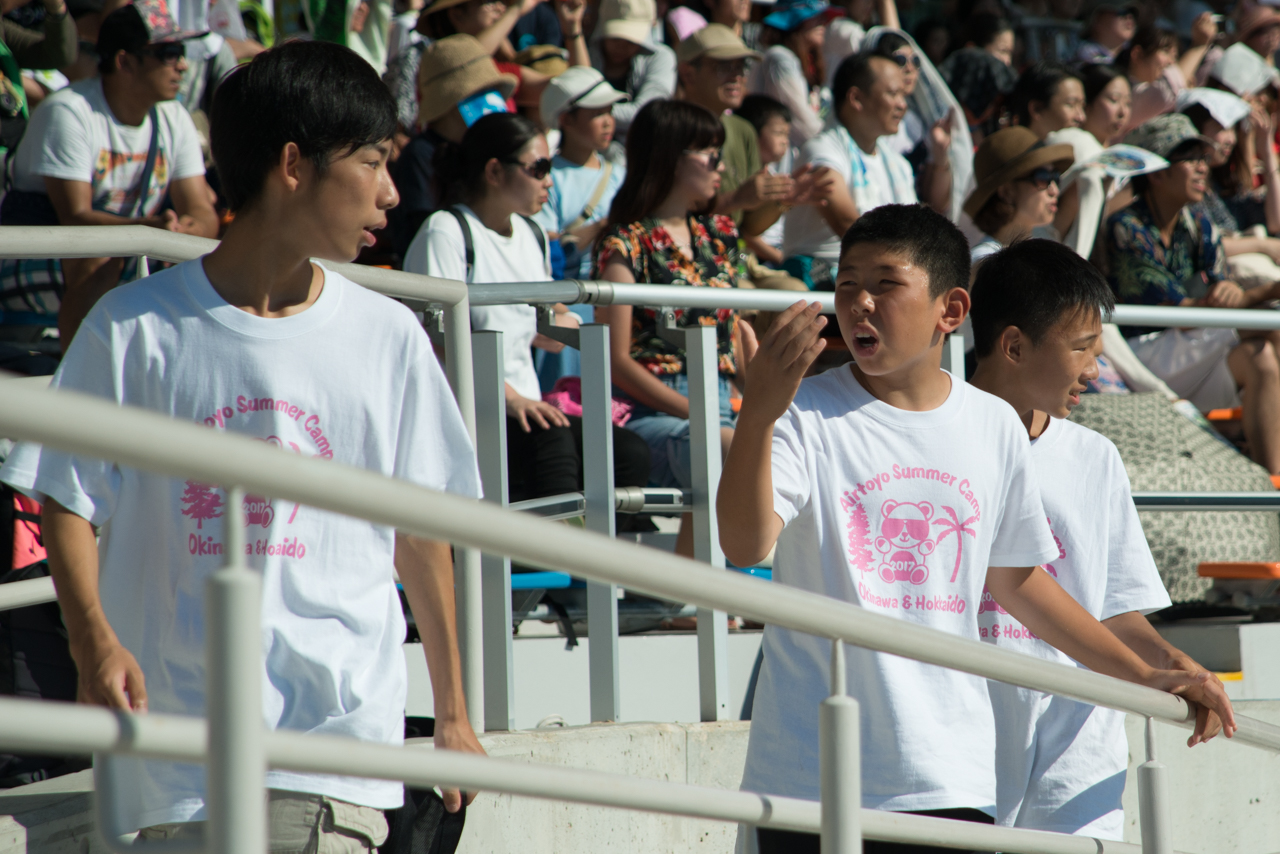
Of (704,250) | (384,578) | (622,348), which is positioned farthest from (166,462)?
(704,250)

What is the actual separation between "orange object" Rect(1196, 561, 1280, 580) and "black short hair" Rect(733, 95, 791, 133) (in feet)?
11.4

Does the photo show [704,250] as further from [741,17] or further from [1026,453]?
[741,17]

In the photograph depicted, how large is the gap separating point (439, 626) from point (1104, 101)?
22.8 feet

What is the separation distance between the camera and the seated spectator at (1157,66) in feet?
30.5

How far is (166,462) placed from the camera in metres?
1.04

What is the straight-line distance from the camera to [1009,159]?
5.70 m

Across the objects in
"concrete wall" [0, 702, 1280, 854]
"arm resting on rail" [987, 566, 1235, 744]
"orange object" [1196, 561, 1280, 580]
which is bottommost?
"concrete wall" [0, 702, 1280, 854]

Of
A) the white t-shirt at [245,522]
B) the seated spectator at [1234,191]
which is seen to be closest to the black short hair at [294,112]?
the white t-shirt at [245,522]

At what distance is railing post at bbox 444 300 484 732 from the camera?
2836 mm

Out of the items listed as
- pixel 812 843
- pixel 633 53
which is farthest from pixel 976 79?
pixel 812 843

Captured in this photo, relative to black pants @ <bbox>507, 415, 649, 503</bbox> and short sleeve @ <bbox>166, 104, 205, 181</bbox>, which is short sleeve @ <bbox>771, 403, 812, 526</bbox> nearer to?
black pants @ <bbox>507, 415, 649, 503</bbox>

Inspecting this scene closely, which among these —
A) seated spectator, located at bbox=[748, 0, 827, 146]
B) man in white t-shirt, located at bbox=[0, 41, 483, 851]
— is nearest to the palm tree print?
man in white t-shirt, located at bbox=[0, 41, 483, 851]

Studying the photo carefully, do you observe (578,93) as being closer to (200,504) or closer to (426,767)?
(200,504)

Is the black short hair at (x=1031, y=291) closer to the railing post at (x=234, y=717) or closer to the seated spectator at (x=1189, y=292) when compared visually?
the railing post at (x=234, y=717)
